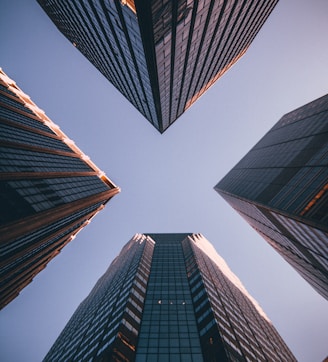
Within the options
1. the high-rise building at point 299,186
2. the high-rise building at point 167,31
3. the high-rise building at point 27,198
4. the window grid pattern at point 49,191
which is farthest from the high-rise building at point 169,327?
the high-rise building at point 167,31

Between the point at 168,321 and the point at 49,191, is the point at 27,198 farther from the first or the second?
the point at 168,321

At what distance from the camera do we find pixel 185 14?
981 inches

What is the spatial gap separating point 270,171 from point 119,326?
115ft

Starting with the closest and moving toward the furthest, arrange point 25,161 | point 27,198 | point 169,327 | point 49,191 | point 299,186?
point 299,186
point 169,327
point 27,198
point 25,161
point 49,191

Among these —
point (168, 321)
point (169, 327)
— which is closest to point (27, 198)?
point (168, 321)

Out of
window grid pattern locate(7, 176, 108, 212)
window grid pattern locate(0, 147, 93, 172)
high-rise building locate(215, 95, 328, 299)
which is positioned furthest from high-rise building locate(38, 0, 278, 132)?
window grid pattern locate(7, 176, 108, 212)

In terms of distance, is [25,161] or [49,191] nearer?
[25,161]

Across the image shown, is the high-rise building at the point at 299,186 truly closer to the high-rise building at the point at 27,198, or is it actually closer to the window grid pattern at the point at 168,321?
the window grid pattern at the point at 168,321

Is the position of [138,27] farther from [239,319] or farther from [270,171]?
[239,319]

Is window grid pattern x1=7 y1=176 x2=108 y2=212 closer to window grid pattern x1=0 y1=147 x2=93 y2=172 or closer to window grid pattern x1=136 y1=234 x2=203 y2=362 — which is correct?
window grid pattern x1=0 y1=147 x2=93 y2=172

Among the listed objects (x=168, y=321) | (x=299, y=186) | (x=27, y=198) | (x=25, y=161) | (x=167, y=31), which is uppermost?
(x=25, y=161)

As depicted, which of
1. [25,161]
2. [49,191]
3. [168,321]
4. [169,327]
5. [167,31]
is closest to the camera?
[167,31]

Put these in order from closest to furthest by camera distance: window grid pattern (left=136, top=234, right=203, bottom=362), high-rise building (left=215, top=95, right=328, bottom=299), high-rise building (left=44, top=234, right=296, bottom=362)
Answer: high-rise building (left=215, top=95, right=328, bottom=299) < high-rise building (left=44, top=234, right=296, bottom=362) < window grid pattern (left=136, top=234, right=203, bottom=362)

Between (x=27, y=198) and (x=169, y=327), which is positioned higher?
(x=27, y=198)
